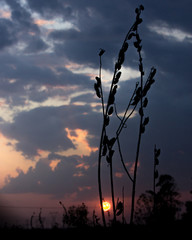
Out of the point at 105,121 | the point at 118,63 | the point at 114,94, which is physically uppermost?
the point at 118,63

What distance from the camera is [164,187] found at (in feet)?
12.2

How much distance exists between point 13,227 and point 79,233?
2.74 metres

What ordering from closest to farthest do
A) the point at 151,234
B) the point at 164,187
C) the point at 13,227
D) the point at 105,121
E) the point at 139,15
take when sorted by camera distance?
the point at 105,121 → the point at 139,15 → the point at 164,187 → the point at 151,234 → the point at 13,227

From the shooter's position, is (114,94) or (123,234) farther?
(123,234)

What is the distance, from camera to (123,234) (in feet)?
11.3

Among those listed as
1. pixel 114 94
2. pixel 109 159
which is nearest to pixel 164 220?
pixel 109 159

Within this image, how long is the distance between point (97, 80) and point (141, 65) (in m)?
0.57

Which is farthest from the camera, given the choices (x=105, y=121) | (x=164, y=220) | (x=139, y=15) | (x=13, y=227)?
(x=13, y=227)

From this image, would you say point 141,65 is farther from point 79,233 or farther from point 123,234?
point 79,233

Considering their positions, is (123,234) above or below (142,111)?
below

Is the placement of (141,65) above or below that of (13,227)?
above

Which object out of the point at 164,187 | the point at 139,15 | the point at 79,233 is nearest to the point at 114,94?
the point at 139,15

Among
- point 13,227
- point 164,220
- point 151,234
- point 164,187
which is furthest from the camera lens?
point 13,227

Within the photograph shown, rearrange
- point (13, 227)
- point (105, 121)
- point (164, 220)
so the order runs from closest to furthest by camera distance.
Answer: point (105, 121) → point (164, 220) → point (13, 227)
